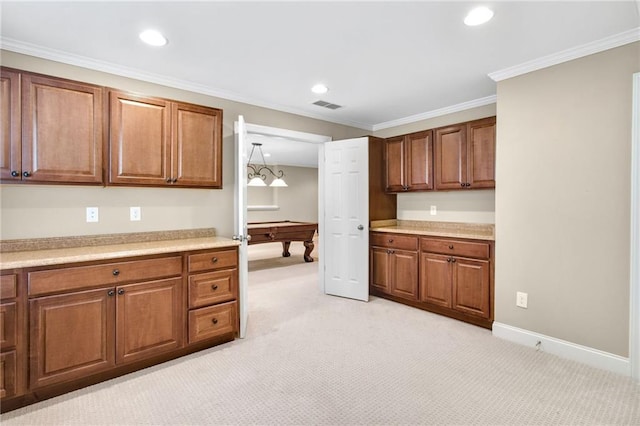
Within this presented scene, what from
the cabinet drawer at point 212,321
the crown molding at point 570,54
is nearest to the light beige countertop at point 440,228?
the crown molding at point 570,54

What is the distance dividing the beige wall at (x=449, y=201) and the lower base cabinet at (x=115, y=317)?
2638 mm

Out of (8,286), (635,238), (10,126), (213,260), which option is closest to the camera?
(8,286)

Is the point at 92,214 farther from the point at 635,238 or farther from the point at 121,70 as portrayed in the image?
the point at 635,238

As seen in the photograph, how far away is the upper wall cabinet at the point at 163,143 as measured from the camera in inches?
101

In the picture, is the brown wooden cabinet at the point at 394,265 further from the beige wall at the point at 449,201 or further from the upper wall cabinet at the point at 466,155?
the upper wall cabinet at the point at 466,155

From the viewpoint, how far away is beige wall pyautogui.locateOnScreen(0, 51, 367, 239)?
7.77ft

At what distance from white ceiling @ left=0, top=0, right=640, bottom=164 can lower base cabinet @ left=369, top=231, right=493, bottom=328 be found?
167 centimetres

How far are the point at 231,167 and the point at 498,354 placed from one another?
2991 millimetres

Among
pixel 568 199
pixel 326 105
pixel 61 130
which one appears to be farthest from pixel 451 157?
pixel 61 130

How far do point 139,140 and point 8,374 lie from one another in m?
1.75

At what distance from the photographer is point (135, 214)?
9.30 feet

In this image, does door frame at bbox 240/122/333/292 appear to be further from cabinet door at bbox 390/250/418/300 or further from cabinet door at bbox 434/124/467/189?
cabinet door at bbox 434/124/467/189

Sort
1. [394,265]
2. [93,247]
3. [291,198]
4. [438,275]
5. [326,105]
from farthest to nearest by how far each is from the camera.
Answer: [291,198] → [394,265] → [326,105] → [438,275] → [93,247]

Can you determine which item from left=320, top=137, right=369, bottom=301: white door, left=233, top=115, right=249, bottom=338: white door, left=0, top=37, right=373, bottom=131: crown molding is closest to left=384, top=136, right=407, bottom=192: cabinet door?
left=320, top=137, right=369, bottom=301: white door
